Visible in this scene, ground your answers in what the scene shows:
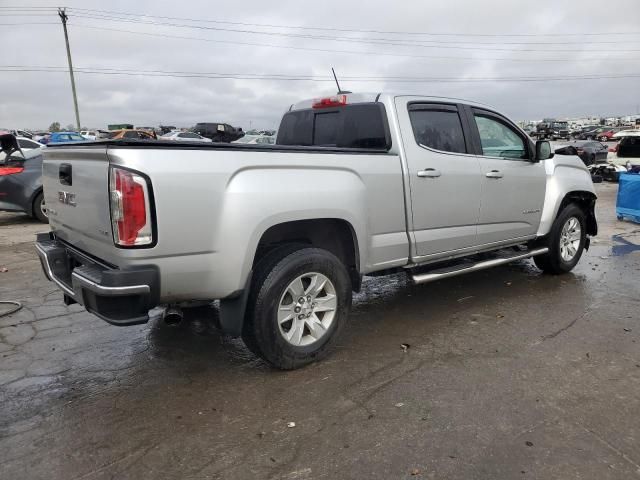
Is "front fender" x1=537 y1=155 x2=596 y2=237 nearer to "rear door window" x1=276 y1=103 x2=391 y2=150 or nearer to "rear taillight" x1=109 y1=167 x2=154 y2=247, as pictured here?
"rear door window" x1=276 y1=103 x2=391 y2=150

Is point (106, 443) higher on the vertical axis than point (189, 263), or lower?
lower

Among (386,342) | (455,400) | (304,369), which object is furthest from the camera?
(386,342)

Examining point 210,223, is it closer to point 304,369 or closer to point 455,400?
point 304,369

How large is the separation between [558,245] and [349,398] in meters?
3.84

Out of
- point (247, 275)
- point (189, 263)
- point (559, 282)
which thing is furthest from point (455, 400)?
point (559, 282)

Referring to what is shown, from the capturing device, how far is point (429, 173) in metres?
4.24

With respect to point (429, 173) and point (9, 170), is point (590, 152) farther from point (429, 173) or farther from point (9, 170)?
point (9, 170)

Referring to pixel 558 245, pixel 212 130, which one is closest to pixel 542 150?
→ pixel 558 245

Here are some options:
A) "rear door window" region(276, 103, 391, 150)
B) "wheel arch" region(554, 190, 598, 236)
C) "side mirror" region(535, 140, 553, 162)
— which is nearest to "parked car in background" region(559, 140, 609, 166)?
"wheel arch" region(554, 190, 598, 236)

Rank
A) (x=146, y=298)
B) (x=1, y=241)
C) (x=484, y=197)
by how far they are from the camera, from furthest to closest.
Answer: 1. (x=1, y=241)
2. (x=484, y=197)
3. (x=146, y=298)

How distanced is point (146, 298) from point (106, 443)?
80 centimetres

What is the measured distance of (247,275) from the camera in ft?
10.5

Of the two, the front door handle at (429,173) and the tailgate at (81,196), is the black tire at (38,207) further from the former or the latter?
the front door handle at (429,173)

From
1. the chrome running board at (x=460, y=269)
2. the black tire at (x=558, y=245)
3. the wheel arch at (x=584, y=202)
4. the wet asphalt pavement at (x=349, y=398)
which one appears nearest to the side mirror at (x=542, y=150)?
the wheel arch at (x=584, y=202)
